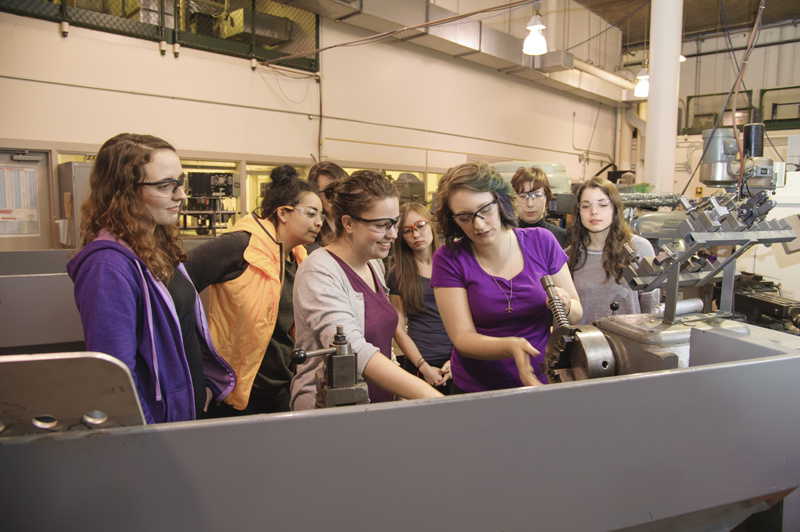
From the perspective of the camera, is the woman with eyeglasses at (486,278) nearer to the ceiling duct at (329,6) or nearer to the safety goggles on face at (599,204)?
the safety goggles on face at (599,204)

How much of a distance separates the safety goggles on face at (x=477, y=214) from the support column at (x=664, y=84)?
313cm

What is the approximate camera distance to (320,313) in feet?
3.62

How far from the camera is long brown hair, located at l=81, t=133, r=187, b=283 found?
1023 mm

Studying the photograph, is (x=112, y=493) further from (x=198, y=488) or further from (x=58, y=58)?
(x=58, y=58)

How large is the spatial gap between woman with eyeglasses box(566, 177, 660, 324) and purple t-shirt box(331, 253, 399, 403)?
87cm

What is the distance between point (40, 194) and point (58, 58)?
0.94 m

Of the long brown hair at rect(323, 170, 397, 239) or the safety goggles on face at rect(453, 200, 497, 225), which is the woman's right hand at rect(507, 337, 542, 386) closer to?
the safety goggles on face at rect(453, 200, 497, 225)

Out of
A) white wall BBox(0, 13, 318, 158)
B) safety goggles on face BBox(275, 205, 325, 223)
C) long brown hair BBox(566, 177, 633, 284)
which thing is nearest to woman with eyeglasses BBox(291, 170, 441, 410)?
safety goggles on face BBox(275, 205, 325, 223)

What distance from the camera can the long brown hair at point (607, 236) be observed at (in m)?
1.91

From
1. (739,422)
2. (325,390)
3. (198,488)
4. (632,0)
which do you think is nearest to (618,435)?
(739,422)

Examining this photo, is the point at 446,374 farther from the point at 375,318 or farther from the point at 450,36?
the point at 450,36

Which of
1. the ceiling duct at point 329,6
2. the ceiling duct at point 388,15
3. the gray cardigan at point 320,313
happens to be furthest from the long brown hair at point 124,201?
the ceiling duct at point 388,15

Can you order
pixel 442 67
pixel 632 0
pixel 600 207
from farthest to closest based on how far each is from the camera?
pixel 632 0, pixel 442 67, pixel 600 207

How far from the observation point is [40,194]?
3.60 meters
